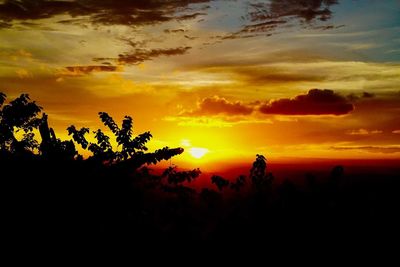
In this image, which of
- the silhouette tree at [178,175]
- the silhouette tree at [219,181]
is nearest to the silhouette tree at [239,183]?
the silhouette tree at [219,181]

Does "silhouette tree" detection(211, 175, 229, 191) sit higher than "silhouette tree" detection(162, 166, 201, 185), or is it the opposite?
"silhouette tree" detection(162, 166, 201, 185)

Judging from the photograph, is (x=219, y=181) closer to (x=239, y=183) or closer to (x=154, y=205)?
(x=239, y=183)

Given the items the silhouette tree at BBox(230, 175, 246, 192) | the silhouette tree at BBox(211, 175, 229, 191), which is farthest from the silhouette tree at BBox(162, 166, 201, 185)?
the silhouette tree at BBox(230, 175, 246, 192)

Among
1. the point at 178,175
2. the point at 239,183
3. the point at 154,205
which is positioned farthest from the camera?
the point at 178,175

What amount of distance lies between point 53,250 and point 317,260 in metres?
6.98

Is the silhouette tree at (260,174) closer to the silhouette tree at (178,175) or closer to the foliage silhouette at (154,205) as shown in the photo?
the foliage silhouette at (154,205)

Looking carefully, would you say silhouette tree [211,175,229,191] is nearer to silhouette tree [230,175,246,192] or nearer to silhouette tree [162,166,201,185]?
silhouette tree [230,175,246,192]

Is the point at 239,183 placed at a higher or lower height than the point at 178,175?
lower

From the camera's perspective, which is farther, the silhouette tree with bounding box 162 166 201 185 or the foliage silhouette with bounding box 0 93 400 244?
the silhouette tree with bounding box 162 166 201 185

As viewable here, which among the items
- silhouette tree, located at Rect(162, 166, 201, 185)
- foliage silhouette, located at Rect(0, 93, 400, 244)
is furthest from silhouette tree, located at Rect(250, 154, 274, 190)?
silhouette tree, located at Rect(162, 166, 201, 185)

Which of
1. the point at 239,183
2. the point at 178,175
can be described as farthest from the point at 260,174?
the point at 178,175

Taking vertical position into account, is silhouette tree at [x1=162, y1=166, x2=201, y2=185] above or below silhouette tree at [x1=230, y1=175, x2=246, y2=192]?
above

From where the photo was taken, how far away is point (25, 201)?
35.3 feet

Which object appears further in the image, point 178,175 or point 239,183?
point 178,175
